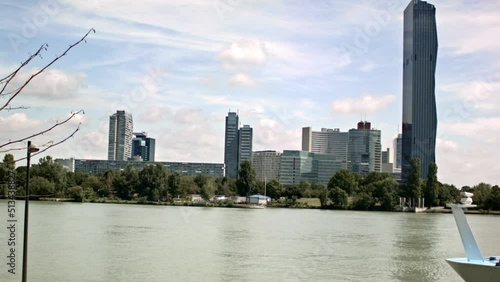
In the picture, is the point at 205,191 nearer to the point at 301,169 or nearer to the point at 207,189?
the point at 207,189

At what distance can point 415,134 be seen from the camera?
460ft

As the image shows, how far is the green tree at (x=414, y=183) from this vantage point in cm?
9131

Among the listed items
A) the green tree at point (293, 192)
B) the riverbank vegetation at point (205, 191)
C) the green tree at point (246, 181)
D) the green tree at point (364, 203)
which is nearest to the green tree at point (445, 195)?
the riverbank vegetation at point (205, 191)

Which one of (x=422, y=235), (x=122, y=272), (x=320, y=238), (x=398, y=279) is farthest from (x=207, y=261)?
(x=422, y=235)

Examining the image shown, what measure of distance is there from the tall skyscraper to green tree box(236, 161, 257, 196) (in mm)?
49004

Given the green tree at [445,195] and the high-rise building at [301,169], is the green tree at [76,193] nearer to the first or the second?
the green tree at [445,195]

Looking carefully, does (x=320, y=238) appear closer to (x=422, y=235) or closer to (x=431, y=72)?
(x=422, y=235)

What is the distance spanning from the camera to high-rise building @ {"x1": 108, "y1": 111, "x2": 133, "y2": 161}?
143m

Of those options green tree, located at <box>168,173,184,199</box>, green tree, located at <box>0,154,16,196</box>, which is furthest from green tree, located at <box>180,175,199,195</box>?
green tree, located at <box>0,154,16,196</box>

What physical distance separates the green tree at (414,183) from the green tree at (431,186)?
159 cm

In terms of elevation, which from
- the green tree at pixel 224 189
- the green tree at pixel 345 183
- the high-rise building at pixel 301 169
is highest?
the high-rise building at pixel 301 169

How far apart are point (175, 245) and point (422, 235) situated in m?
20.7

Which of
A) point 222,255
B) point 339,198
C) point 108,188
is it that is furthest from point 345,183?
point 222,255

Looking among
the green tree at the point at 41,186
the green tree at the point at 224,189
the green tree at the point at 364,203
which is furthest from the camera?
the green tree at the point at 224,189
